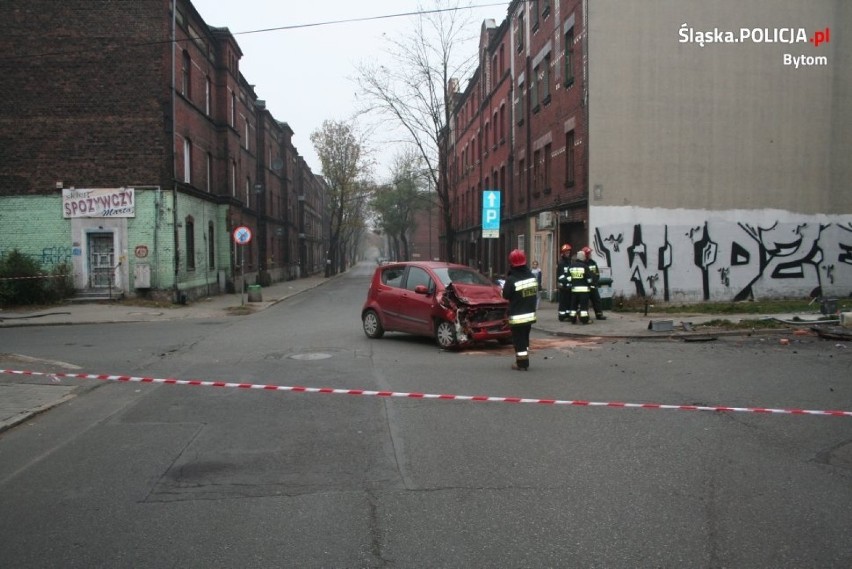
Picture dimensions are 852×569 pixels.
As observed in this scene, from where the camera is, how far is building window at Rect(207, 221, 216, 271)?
29.6 metres

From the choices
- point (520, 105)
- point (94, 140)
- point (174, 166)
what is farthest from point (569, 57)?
point (94, 140)

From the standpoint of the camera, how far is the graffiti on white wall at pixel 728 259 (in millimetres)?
20141

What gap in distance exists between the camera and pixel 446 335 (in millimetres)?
12227

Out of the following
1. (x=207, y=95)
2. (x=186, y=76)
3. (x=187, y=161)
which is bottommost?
(x=187, y=161)

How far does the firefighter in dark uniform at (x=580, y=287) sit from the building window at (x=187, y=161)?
16.1 metres

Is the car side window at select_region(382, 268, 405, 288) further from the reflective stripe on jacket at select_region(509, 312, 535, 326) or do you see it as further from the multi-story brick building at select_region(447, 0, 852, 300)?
the multi-story brick building at select_region(447, 0, 852, 300)

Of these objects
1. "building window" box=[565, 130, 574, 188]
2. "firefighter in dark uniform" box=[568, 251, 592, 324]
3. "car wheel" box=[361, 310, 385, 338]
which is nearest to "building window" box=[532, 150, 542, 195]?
"building window" box=[565, 130, 574, 188]

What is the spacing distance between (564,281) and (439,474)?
37.4ft

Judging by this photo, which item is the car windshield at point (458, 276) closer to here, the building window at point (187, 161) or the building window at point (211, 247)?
the building window at point (187, 161)

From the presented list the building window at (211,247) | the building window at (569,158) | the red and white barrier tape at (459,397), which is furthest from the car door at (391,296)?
the building window at (211,247)

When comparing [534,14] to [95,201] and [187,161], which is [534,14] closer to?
[187,161]

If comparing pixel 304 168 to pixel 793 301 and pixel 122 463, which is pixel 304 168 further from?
pixel 122 463

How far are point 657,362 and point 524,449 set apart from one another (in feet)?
18.0

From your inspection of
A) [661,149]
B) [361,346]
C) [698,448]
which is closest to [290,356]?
[361,346]
